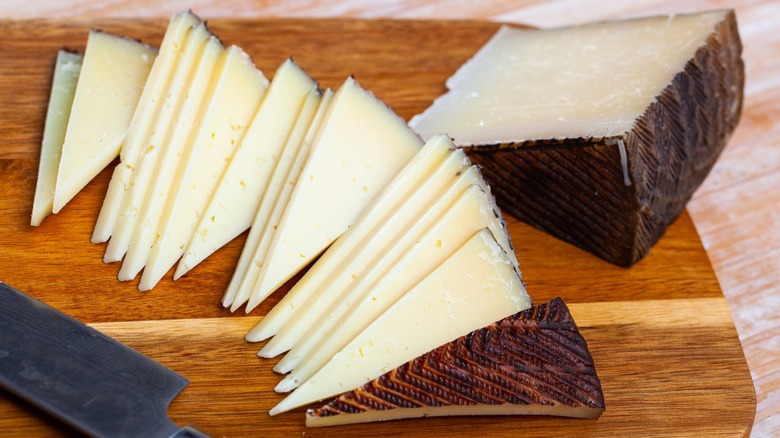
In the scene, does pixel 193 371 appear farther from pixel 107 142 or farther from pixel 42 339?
pixel 107 142

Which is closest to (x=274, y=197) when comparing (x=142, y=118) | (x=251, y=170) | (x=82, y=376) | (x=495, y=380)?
(x=251, y=170)

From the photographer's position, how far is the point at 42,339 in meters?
2.15

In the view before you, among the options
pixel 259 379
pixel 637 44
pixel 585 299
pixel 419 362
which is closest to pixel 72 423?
pixel 259 379

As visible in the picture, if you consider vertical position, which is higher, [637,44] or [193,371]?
[637,44]

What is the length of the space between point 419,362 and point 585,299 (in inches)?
26.0

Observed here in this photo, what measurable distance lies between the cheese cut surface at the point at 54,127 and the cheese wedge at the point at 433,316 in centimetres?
96

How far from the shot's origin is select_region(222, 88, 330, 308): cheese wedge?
237 centimetres

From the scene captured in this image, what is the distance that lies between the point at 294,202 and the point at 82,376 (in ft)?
2.31

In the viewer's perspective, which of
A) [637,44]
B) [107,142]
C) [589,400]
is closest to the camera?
[589,400]

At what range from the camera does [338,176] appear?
2.48 m

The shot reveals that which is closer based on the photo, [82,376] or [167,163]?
[82,376]

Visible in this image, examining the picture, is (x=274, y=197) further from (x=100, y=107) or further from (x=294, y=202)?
(x=100, y=107)

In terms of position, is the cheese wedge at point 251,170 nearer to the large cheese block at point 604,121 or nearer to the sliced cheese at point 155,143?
the sliced cheese at point 155,143

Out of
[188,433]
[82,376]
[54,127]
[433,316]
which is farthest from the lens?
[54,127]
